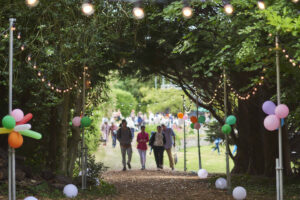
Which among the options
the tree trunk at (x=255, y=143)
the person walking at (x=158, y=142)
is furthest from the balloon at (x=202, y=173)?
the person walking at (x=158, y=142)

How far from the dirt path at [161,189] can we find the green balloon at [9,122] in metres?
3.84

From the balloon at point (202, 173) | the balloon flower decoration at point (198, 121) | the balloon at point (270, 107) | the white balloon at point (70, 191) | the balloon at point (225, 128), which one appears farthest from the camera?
the balloon flower decoration at point (198, 121)

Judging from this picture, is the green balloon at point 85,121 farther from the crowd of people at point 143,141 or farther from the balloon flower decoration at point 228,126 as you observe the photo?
the crowd of people at point 143,141

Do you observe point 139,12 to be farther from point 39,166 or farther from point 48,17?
point 39,166

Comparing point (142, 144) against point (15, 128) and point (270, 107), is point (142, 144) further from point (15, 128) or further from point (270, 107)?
point (15, 128)

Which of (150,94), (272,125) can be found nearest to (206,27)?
(272,125)

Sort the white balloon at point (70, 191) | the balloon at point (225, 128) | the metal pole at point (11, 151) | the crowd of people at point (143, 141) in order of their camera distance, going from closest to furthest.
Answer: the metal pole at point (11, 151) < the white balloon at point (70, 191) < the balloon at point (225, 128) < the crowd of people at point (143, 141)

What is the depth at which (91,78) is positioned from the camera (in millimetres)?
12867

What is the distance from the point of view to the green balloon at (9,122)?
288 inches

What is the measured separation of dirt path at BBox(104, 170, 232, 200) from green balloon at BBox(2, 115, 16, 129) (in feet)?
12.6

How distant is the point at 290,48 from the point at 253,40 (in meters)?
0.76

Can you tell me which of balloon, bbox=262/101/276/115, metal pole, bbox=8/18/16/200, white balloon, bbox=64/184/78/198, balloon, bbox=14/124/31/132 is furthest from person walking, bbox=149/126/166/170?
balloon, bbox=14/124/31/132

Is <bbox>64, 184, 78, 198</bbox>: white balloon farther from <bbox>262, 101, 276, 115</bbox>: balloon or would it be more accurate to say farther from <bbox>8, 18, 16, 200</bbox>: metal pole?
<bbox>262, 101, 276, 115</bbox>: balloon

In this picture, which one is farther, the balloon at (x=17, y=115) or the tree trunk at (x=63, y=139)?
the tree trunk at (x=63, y=139)
